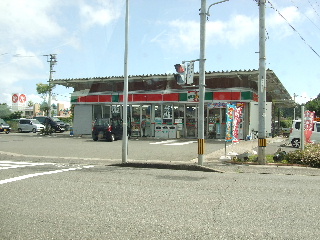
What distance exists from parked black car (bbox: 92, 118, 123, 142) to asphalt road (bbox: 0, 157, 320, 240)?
45.6 ft

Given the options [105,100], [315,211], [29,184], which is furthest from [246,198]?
[105,100]

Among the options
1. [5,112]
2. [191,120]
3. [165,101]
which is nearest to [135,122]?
[165,101]

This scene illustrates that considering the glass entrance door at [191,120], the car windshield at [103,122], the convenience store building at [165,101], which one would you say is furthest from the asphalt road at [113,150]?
the glass entrance door at [191,120]

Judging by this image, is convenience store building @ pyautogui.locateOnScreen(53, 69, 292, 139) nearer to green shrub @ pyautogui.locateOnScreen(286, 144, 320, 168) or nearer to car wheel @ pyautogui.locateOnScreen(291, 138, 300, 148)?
car wheel @ pyautogui.locateOnScreen(291, 138, 300, 148)

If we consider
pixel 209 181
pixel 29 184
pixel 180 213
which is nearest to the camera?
pixel 180 213

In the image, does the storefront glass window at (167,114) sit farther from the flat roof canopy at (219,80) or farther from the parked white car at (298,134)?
the parked white car at (298,134)

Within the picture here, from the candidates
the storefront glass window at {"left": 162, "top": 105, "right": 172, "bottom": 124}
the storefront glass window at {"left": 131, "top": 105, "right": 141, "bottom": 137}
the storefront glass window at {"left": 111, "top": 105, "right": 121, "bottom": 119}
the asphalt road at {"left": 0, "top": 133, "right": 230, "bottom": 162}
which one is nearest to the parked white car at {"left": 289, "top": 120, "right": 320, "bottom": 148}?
the asphalt road at {"left": 0, "top": 133, "right": 230, "bottom": 162}

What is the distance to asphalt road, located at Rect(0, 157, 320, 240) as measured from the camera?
4.23m

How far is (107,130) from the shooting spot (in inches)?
894

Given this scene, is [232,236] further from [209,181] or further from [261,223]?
[209,181]

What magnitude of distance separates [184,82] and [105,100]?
17.0 m

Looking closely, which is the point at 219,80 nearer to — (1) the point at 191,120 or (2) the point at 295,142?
(1) the point at 191,120

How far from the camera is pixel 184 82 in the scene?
11.5 metres

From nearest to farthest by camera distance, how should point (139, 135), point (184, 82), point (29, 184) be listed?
point (29, 184) < point (184, 82) < point (139, 135)
